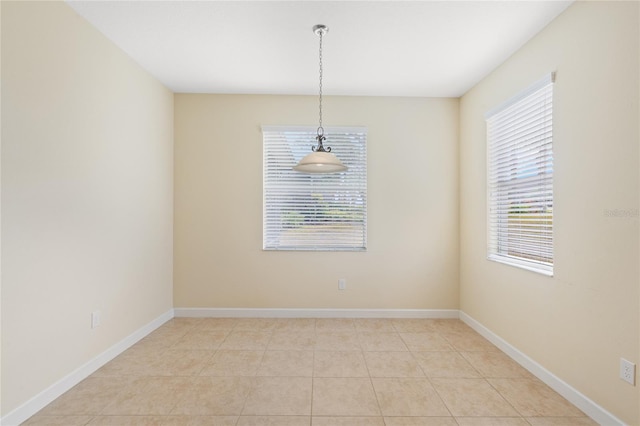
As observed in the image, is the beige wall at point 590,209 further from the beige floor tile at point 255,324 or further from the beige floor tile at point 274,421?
the beige floor tile at point 255,324

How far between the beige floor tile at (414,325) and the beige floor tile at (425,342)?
117 mm

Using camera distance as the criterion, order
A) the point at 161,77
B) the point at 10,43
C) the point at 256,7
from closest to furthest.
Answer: the point at 10,43 → the point at 256,7 → the point at 161,77

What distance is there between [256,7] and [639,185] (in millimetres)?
2662

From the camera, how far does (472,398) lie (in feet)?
7.22

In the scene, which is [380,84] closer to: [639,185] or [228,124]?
[228,124]

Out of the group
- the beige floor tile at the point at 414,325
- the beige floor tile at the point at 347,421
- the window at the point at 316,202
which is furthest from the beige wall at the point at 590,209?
the window at the point at 316,202

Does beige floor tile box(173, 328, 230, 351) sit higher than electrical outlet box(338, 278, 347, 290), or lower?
lower

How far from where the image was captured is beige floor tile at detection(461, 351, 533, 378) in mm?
2543

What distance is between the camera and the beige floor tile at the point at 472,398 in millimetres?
2051

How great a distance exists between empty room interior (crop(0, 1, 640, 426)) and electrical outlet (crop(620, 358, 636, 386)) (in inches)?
0.8

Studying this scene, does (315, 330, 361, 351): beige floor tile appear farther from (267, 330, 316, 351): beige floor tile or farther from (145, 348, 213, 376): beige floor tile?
(145, 348, 213, 376): beige floor tile

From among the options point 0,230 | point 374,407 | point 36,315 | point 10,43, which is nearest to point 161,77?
point 10,43

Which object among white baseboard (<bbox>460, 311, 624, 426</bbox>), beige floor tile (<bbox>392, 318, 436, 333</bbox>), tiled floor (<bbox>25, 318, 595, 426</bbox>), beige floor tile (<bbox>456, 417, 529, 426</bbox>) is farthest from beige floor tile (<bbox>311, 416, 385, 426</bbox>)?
beige floor tile (<bbox>392, 318, 436, 333</bbox>)

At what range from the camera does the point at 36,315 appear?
2.03 metres
